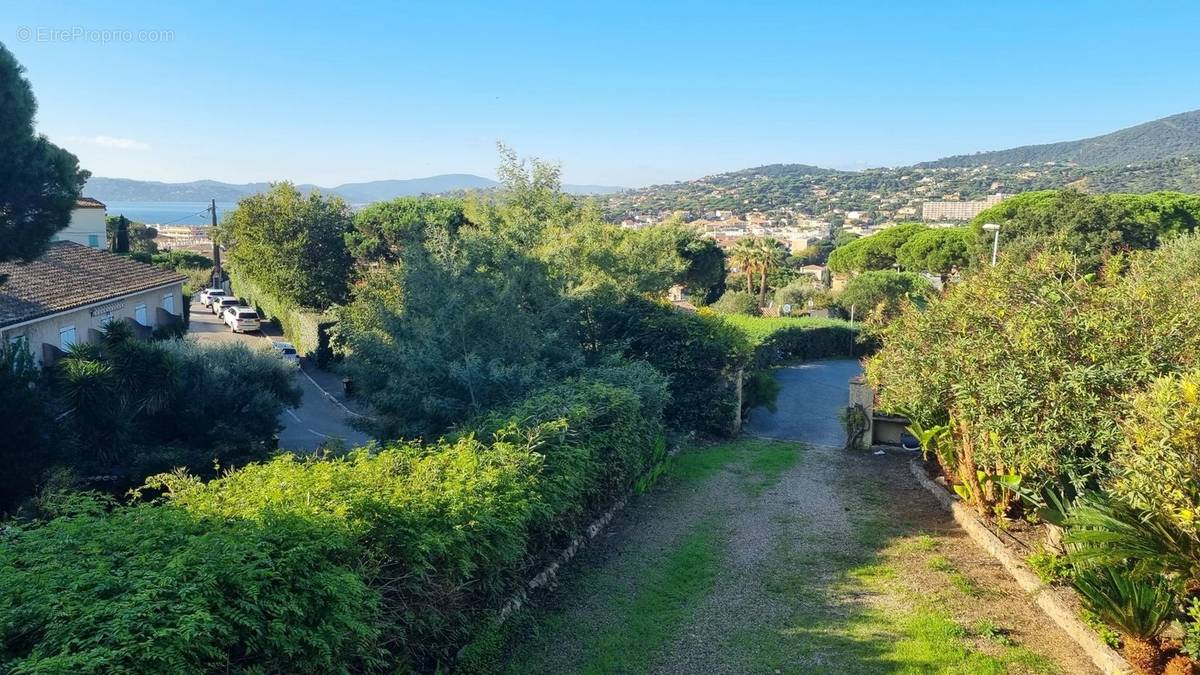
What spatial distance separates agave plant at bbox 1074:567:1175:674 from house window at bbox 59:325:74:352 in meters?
22.2

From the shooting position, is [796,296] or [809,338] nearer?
[809,338]

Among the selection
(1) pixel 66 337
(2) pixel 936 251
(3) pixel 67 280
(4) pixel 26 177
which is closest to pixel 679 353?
(4) pixel 26 177

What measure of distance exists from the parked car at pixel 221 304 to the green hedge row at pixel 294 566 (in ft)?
116

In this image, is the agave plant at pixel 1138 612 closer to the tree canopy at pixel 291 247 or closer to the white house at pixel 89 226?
the tree canopy at pixel 291 247

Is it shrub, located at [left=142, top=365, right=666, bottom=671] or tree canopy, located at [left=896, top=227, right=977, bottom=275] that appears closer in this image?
shrub, located at [left=142, top=365, right=666, bottom=671]

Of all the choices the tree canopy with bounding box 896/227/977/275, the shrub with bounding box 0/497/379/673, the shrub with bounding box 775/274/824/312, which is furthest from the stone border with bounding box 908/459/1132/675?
the tree canopy with bounding box 896/227/977/275

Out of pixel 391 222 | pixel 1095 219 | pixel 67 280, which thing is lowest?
pixel 67 280

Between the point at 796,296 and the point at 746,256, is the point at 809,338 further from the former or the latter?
the point at 746,256

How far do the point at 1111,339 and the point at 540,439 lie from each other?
262 inches

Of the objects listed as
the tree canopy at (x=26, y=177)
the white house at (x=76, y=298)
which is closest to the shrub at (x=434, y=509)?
the tree canopy at (x=26, y=177)

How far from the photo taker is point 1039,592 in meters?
8.36

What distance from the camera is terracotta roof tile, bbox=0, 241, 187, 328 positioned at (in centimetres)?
1839

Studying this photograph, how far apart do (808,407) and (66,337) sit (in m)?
21.0

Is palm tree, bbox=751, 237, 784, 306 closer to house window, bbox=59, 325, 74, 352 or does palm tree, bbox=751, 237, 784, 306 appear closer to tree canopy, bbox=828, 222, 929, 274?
tree canopy, bbox=828, 222, 929, 274
